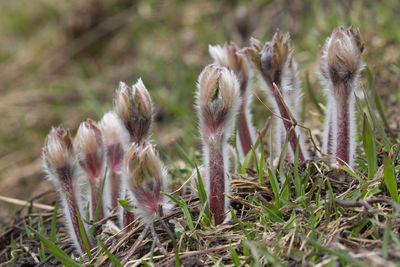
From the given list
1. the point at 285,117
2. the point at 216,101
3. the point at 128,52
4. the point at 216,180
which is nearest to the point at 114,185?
the point at 216,180

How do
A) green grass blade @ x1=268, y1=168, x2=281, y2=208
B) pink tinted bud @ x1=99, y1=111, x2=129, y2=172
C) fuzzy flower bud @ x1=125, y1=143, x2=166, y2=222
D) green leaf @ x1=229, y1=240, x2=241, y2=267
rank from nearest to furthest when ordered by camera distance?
1. green leaf @ x1=229, y1=240, x2=241, y2=267
2. fuzzy flower bud @ x1=125, y1=143, x2=166, y2=222
3. green grass blade @ x1=268, y1=168, x2=281, y2=208
4. pink tinted bud @ x1=99, y1=111, x2=129, y2=172

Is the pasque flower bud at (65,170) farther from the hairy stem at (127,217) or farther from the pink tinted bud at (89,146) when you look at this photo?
the hairy stem at (127,217)

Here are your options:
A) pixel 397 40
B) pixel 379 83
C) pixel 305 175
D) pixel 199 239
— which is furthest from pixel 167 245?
pixel 397 40

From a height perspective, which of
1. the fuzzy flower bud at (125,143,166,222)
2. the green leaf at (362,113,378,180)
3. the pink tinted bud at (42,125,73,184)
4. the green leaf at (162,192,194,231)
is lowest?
the green leaf at (362,113,378,180)

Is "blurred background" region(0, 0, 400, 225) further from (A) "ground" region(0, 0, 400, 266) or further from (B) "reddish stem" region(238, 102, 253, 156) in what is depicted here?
(B) "reddish stem" region(238, 102, 253, 156)

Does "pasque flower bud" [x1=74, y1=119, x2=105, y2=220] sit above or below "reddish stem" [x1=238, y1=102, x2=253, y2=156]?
above

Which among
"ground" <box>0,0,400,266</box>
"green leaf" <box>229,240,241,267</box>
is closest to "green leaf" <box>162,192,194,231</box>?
"ground" <box>0,0,400,266</box>
